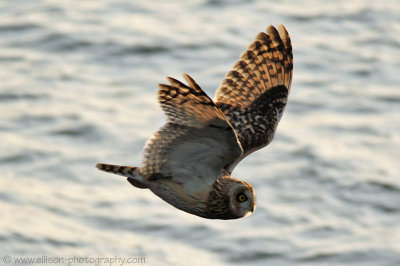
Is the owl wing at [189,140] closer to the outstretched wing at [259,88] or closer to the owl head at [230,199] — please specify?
the owl head at [230,199]

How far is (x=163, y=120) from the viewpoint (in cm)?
1764

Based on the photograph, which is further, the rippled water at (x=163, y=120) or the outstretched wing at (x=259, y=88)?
the rippled water at (x=163, y=120)

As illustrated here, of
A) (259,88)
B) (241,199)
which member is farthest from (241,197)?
(259,88)

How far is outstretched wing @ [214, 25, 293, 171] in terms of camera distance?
9.14 metres

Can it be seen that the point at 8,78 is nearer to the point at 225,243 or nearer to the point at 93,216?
the point at 93,216

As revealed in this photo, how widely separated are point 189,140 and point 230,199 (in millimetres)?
762

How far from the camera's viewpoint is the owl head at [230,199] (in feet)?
26.5

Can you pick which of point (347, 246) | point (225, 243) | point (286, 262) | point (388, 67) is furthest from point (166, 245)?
point (388, 67)

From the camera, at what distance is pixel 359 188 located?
58.4 ft

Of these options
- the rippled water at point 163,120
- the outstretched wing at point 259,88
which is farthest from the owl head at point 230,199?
the rippled water at point 163,120

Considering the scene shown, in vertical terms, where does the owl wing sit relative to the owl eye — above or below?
above

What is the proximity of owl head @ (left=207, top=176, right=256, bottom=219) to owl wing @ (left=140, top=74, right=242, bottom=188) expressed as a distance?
0.13 m

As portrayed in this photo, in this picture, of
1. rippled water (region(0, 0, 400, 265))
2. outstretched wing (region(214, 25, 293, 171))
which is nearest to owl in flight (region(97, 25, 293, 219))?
outstretched wing (region(214, 25, 293, 171))

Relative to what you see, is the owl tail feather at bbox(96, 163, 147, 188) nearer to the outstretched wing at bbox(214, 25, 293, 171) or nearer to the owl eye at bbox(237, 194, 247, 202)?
the owl eye at bbox(237, 194, 247, 202)
